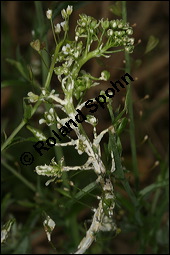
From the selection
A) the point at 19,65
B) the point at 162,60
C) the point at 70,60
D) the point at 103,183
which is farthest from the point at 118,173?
the point at 162,60

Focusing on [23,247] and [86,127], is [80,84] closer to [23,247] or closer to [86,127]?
[23,247]

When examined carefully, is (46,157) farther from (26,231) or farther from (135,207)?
(135,207)

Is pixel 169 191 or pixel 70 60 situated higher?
pixel 70 60

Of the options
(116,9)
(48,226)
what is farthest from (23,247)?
(116,9)

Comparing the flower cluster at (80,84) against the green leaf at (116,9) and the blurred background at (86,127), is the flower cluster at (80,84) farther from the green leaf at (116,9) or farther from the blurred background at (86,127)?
the blurred background at (86,127)

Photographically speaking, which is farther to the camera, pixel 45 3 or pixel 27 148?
pixel 45 3

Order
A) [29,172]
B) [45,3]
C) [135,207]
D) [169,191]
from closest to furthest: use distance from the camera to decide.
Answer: [135,207]
[169,191]
[29,172]
[45,3]

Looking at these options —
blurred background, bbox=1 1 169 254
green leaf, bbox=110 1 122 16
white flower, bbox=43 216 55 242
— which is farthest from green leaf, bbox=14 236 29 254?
green leaf, bbox=110 1 122 16

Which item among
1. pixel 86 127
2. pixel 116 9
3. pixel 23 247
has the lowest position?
pixel 23 247
